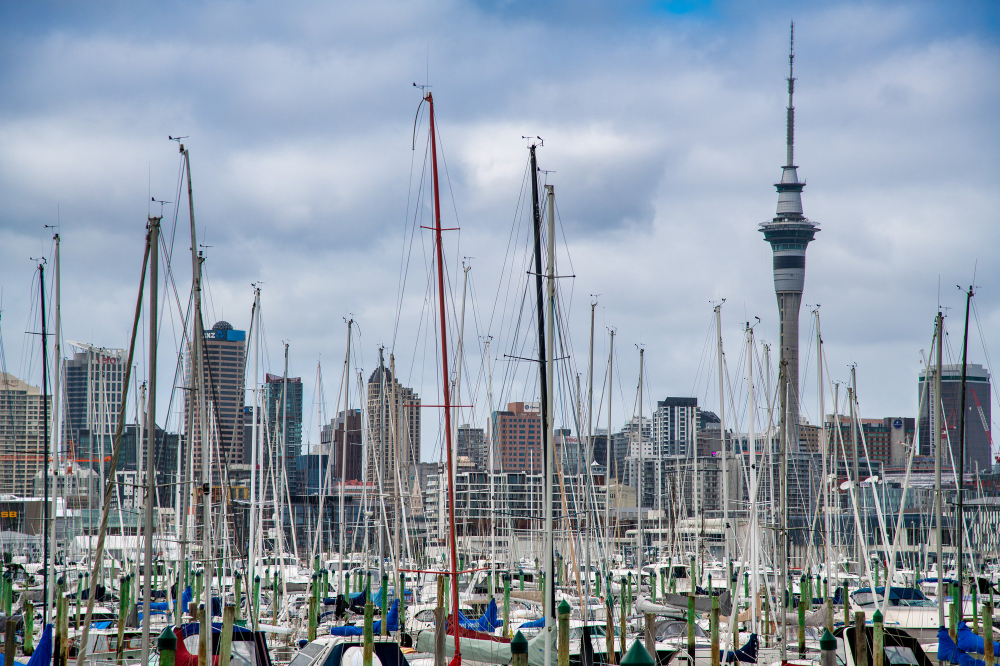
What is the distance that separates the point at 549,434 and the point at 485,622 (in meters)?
16.4

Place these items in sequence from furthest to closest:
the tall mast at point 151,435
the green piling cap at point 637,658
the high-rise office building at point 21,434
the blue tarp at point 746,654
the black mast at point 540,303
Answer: the high-rise office building at point 21,434 < the blue tarp at point 746,654 < the black mast at point 540,303 < the tall mast at point 151,435 < the green piling cap at point 637,658

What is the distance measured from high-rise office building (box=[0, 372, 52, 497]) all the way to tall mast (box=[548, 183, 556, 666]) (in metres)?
59.2

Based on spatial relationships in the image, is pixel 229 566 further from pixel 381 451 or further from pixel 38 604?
pixel 381 451

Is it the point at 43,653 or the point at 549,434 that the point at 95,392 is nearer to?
the point at 43,653

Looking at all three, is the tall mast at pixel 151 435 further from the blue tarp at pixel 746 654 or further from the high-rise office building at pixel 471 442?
the high-rise office building at pixel 471 442

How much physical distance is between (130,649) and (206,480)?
10.3 meters

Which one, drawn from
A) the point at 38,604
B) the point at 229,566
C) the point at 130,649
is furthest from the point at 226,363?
the point at 130,649

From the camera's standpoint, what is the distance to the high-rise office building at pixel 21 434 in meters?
83.8

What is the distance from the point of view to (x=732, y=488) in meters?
182

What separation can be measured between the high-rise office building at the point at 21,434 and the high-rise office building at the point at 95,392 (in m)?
3.60

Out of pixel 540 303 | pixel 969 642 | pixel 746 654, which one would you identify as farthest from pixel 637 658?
pixel 746 654

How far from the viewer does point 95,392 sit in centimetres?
6041

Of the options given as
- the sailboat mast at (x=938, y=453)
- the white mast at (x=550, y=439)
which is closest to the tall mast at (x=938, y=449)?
the sailboat mast at (x=938, y=453)

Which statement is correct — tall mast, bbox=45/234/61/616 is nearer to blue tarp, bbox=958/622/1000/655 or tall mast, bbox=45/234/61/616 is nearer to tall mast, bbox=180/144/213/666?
tall mast, bbox=180/144/213/666
